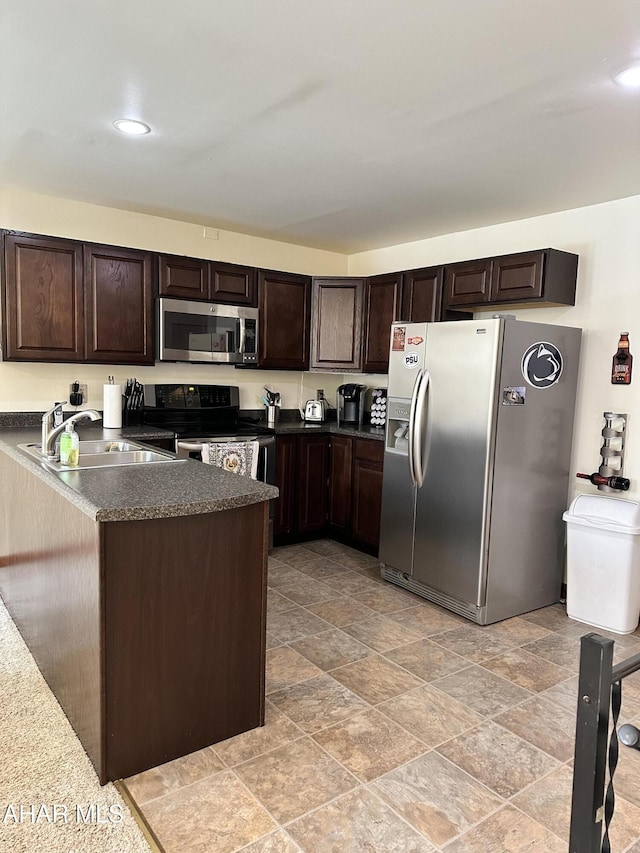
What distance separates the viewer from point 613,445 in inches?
138

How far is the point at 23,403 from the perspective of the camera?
4.02 meters

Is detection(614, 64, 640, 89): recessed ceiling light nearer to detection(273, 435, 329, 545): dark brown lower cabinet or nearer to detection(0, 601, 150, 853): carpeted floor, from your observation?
detection(0, 601, 150, 853): carpeted floor

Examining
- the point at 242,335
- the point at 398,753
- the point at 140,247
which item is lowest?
the point at 398,753

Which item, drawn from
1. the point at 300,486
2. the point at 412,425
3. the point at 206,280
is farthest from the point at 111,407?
the point at 412,425

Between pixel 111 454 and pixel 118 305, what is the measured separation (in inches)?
52.8

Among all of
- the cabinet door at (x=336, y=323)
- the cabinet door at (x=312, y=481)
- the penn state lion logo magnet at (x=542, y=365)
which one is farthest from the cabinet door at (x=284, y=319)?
the penn state lion logo magnet at (x=542, y=365)

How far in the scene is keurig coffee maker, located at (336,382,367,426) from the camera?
5156 mm

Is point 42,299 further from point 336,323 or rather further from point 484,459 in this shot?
point 484,459

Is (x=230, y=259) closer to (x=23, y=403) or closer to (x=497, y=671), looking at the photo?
(x=23, y=403)

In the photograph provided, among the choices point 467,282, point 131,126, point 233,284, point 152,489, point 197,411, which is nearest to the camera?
point 152,489

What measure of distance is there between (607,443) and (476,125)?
1956 millimetres

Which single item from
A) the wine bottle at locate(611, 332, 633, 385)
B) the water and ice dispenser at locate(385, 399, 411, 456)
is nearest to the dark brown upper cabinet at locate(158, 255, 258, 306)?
the water and ice dispenser at locate(385, 399, 411, 456)

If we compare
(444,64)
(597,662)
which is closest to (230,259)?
(444,64)

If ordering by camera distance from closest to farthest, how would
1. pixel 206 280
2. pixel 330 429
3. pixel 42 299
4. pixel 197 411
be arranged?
pixel 42 299, pixel 206 280, pixel 197 411, pixel 330 429
